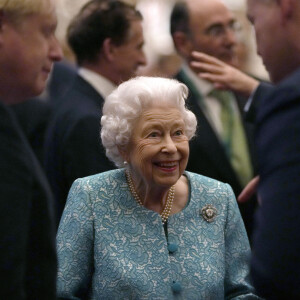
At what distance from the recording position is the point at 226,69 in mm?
4539

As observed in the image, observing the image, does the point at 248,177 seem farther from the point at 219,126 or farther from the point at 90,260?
the point at 90,260

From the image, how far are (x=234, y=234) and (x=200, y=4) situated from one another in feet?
6.48

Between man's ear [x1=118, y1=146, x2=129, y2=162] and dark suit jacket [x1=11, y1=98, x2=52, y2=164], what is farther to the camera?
dark suit jacket [x1=11, y1=98, x2=52, y2=164]

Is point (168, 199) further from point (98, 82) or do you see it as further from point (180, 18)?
point (180, 18)

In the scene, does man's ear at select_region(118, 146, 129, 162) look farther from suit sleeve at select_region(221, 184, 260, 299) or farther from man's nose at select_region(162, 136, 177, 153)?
suit sleeve at select_region(221, 184, 260, 299)

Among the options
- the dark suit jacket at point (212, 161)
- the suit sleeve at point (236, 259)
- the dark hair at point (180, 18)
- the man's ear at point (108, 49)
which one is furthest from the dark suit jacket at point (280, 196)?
the dark hair at point (180, 18)

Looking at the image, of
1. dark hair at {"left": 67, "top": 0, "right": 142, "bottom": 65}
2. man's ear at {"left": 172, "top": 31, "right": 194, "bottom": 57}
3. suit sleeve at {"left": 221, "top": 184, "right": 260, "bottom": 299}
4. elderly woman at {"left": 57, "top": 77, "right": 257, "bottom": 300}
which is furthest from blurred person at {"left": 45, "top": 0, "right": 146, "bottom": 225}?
suit sleeve at {"left": 221, "top": 184, "right": 260, "bottom": 299}

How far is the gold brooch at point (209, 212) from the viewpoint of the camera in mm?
3784

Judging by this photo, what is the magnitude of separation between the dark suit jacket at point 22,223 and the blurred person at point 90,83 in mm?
1936

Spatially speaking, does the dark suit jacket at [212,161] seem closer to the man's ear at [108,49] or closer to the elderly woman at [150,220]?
the elderly woman at [150,220]

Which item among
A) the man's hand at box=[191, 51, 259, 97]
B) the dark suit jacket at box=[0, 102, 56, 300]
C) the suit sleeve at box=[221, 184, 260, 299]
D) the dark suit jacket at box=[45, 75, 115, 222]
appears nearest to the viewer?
the dark suit jacket at box=[0, 102, 56, 300]

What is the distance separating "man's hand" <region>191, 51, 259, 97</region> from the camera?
14.6ft

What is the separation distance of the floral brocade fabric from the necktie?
814 millimetres

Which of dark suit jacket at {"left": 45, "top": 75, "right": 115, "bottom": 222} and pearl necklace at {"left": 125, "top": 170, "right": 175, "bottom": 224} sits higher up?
dark suit jacket at {"left": 45, "top": 75, "right": 115, "bottom": 222}
